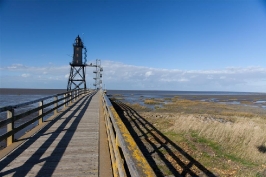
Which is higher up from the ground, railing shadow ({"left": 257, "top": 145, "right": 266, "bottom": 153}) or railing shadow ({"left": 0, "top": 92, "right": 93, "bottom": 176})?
railing shadow ({"left": 0, "top": 92, "right": 93, "bottom": 176})

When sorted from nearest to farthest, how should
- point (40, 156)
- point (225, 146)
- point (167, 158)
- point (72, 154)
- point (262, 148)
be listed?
point (40, 156) < point (72, 154) < point (167, 158) < point (262, 148) < point (225, 146)

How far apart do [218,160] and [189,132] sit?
4333mm

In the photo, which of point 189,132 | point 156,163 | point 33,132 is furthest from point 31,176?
point 189,132

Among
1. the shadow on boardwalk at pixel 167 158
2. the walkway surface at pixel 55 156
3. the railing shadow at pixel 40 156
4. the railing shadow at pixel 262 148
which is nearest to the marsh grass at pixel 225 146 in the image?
the railing shadow at pixel 262 148

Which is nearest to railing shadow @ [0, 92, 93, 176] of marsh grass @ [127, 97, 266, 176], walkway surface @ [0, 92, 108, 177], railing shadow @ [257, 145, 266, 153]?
walkway surface @ [0, 92, 108, 177]

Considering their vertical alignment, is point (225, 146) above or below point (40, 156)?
below

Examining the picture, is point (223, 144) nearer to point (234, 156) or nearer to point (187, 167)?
point (234, 156)

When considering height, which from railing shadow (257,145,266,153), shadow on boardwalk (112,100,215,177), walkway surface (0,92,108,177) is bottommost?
shadow on boardwalk (112,100,215,177)

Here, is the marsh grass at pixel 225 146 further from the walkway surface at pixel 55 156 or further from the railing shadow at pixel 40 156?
the railing shadow at pixel 40 156

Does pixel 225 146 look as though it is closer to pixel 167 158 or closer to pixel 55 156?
pixel 167 158

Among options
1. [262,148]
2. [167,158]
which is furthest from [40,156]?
[262,148]

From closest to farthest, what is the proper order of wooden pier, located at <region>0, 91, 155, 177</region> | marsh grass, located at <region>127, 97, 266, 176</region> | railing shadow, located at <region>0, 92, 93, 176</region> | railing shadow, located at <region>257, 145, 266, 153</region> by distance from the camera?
wooden pier, located at <region>0, 91, 155, 177</region>, railing shadow, located at <region>0, 92, 93, 176</region>, marsh grass, located at <region>127, 97, 266, 176</region>, railing shadow, located at <region>257, 145, 266, 153</region>

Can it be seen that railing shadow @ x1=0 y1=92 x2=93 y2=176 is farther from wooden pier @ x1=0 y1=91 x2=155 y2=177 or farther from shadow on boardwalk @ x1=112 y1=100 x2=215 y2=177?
shadow on boardwalk @ x1=112 y1=100 x2=215 y2=177

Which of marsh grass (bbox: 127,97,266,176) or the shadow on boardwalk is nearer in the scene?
the shadow on boardwalk
